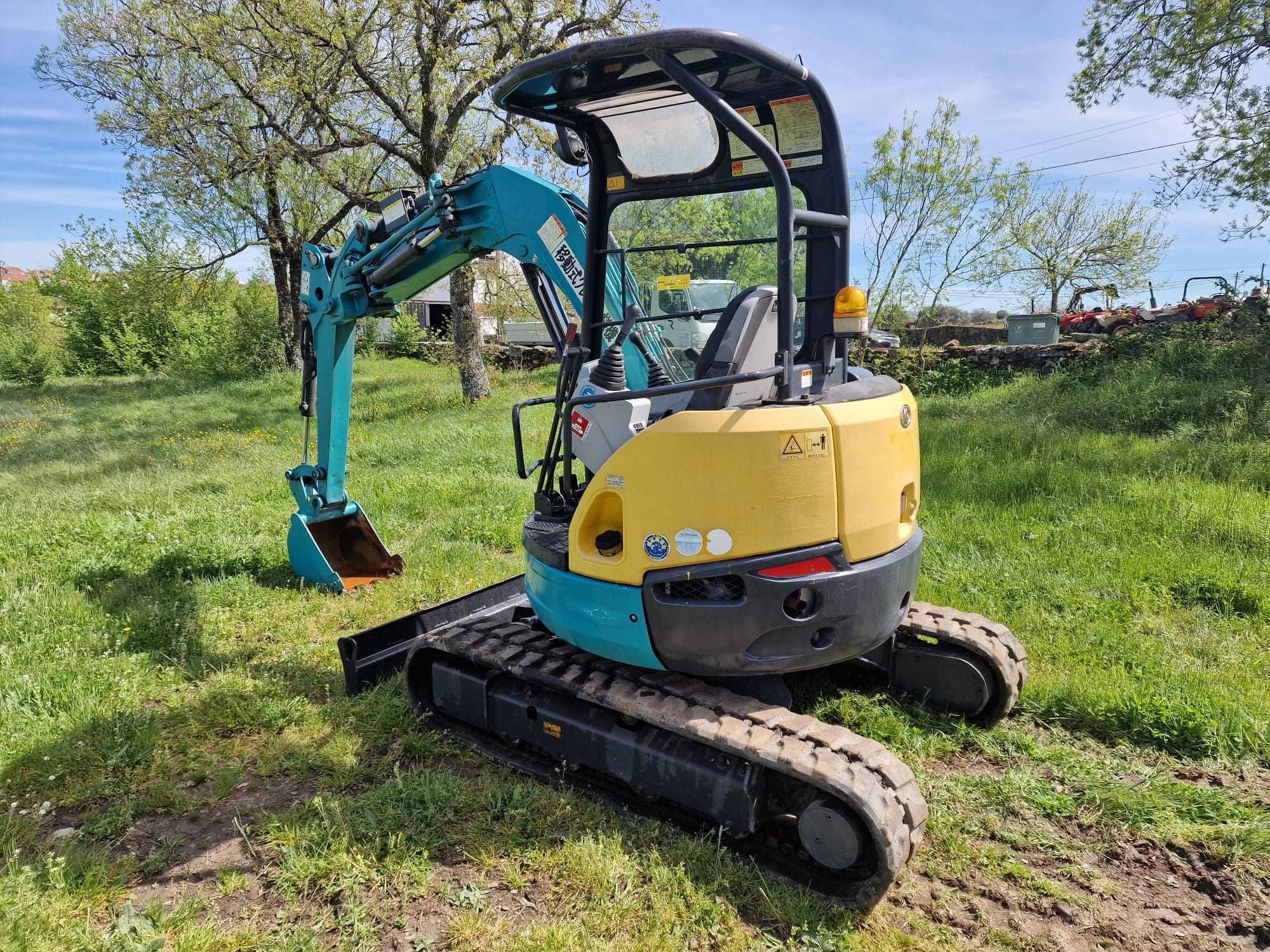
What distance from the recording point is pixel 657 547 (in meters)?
3.05

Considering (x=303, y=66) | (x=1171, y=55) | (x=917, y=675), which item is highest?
(x=303, y=66)

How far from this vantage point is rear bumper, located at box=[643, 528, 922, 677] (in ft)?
9.74

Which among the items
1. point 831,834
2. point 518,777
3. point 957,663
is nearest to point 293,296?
point 518,777

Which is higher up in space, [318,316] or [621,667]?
[318,316]

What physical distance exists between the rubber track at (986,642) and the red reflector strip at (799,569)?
1331 millimetres

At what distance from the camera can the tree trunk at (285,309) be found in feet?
73.2

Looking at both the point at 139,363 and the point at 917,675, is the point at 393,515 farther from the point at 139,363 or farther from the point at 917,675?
the point at 139,363

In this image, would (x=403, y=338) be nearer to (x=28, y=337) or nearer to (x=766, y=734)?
(x=28, y=337)

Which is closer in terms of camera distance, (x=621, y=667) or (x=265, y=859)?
(x=265, y=859)

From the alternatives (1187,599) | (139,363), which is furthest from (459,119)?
(139,363)

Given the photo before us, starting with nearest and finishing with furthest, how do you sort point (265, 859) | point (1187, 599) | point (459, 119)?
point (265, 859)
point (1187, 599)
point (459, 119)

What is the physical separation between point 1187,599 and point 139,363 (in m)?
29.7

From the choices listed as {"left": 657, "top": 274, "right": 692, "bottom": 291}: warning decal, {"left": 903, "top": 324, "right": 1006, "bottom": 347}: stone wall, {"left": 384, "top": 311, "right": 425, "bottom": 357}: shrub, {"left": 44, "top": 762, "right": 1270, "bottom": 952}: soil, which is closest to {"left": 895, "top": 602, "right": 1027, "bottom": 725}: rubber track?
{"left": 44, "top": 762, "right": 1270, "bottom": 952}: soil

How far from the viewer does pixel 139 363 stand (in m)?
26.8
